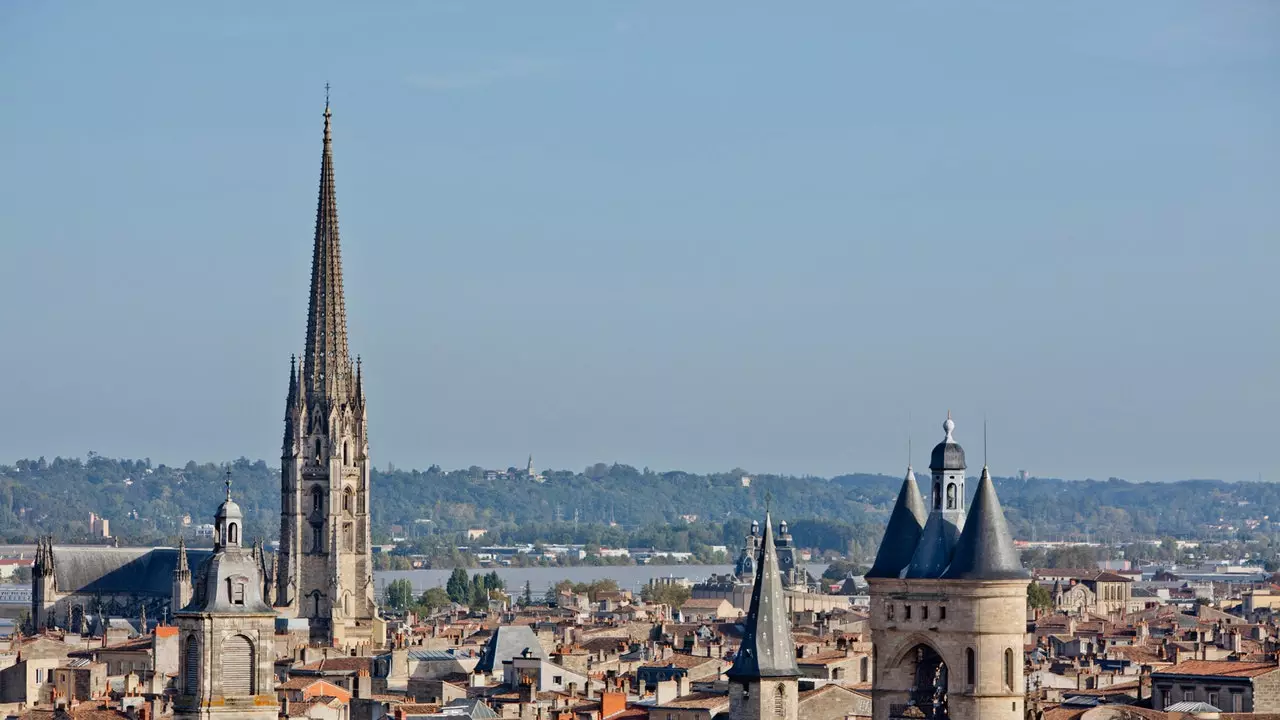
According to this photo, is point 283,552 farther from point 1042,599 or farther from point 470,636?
point 1042,599

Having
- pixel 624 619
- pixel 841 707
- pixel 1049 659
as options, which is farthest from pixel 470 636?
pixel 841 707

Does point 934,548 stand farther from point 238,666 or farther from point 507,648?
point 507,648

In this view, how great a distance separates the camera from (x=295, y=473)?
148 meters

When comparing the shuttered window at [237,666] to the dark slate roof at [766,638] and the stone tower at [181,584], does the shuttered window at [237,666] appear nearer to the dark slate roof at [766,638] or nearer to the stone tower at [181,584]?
the dark slate roof at [766,638]

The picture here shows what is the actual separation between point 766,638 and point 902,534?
3306 millimetres

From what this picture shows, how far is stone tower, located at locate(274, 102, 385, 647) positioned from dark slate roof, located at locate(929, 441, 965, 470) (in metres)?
87.3

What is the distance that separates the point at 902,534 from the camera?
2406 inches

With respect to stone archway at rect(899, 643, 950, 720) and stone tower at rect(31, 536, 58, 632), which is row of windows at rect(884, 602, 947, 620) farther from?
stone tower at rect(31, 536, 58, 632)

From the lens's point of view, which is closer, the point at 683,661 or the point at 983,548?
the point at 983,548

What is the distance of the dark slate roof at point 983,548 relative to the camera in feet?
193

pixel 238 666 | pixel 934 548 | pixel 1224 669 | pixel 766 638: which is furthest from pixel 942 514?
pixel 1224 669

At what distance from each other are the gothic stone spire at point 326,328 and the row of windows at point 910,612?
8864 cm

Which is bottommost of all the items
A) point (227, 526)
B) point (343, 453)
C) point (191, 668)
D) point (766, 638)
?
point (191, 668)

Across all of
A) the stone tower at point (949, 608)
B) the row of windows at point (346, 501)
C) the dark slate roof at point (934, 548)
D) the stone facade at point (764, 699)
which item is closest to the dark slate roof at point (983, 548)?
the stone tower at point (949, 608)
